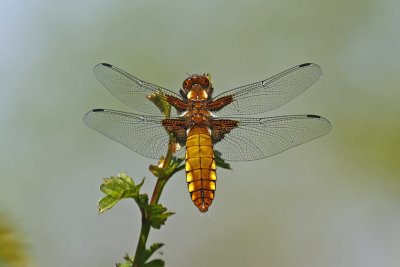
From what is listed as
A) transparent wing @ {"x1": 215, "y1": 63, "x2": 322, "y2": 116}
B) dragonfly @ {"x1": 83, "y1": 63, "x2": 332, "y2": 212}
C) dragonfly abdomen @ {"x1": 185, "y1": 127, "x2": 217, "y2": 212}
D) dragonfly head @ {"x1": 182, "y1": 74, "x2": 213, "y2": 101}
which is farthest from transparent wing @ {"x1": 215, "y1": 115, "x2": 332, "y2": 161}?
dragonfly abdomen @ {"x1": 185, "y1": 127, "x2": 217, "y2": 212}

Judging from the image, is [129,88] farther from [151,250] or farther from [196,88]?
[151,250]

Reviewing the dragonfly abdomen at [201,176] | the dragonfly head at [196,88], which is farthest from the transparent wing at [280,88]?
the dragonfly abdomen at [201,176]

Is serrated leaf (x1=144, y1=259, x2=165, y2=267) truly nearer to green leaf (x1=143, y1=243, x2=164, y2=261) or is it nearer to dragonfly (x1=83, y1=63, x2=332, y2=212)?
green leaf (x1=143, y1=243, x2=164, y2=261)

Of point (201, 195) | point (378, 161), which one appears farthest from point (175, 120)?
point (378, 161)

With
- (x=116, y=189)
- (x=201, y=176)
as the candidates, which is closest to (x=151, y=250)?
(x=116, y=189)

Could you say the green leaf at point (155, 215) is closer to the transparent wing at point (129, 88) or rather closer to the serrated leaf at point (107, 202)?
the serrated leaf at point (107, 202)

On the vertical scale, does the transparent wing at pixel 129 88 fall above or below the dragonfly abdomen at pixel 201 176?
above
